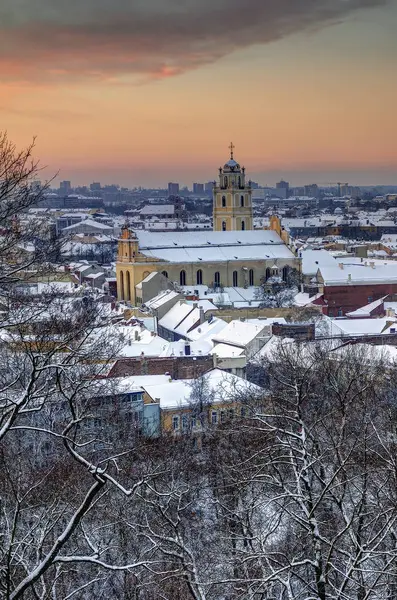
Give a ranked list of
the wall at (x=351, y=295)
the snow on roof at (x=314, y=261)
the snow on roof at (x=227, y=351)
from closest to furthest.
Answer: the snow on roof at (x=227, y=351) < the wall at (x=351, y=295) < the snow on roof at (x=314, y=261)

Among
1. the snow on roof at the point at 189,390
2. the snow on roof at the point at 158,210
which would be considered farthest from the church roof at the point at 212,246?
the snow on roof at the point at 158,210

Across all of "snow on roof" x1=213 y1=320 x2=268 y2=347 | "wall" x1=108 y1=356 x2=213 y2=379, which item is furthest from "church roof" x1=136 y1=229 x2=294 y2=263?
"wall" x1=108 y1=356 x2=213 y2=379

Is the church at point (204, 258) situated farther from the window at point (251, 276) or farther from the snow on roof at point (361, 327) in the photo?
the snow on roof at point (361, 327)

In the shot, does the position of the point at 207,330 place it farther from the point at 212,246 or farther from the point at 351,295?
the point at 212,246

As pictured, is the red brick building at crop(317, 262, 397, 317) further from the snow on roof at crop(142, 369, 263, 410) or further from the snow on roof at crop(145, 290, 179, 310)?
the snow on roof at crop(142, 369, 263, 410)

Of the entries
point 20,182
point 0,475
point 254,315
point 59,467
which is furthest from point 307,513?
point 254,315

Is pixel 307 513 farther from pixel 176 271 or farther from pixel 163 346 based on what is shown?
pixel 176 271
